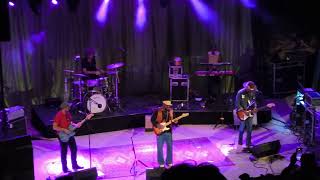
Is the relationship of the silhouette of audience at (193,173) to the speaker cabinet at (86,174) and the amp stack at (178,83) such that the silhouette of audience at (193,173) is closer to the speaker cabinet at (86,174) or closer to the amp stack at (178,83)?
the speaker cabinet at (86,174)

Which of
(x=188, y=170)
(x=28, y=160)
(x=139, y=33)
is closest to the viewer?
(x=188, y=170)

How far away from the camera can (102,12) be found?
57.0ft

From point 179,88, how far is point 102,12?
148 inches

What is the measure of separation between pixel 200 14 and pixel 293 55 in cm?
373

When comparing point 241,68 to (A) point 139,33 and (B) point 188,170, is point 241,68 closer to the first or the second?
(A) point 139,33

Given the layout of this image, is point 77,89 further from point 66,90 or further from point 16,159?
point 16,159

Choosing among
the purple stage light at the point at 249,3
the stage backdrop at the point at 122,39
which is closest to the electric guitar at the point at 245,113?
the stage backdrop at the point at 122,39

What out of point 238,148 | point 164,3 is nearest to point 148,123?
point 238,148

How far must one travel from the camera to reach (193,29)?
18109 mm

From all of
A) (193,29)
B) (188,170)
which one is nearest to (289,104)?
(193,29)

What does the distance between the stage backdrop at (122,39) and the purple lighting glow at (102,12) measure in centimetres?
11

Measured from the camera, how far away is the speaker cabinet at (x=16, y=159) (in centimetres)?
1044

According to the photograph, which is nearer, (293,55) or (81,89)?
(81,89)

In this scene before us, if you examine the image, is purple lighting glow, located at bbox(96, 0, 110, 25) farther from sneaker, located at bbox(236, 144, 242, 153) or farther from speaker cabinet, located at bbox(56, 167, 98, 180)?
speaker cabinet, located at bbox(56, 167, 98, 180)
